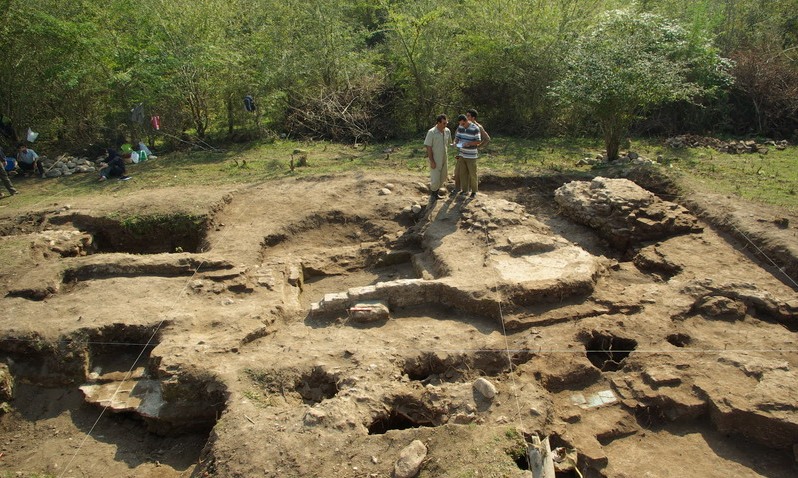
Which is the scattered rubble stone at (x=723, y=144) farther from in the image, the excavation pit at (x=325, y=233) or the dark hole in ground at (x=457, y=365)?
the dark hole in ground at (x=457, y=365)

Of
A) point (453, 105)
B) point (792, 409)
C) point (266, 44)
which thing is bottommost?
point (792, 409)

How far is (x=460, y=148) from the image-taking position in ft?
28.0

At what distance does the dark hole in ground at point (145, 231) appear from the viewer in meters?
8.84

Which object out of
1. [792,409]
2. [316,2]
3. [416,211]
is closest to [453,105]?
[316,2]

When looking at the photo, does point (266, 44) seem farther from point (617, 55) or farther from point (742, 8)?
point (742, 8)

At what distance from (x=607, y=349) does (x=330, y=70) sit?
38.2ft

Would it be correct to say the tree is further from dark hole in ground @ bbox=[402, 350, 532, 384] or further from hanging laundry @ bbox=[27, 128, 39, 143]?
hanging laundry @ bbox=[27, 128, 39, 143]

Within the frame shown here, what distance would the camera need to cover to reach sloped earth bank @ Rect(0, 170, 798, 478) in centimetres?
462

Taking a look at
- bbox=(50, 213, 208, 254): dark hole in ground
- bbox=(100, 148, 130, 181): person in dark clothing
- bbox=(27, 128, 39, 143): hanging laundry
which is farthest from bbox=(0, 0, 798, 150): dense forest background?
bbox=(50, 213, 208, 254): dark hole in ground

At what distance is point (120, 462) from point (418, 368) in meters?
3.12

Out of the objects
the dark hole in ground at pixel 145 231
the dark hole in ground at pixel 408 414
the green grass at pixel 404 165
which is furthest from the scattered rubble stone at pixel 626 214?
the dark hole in ground at pixel 145 231

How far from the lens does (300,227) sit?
891 centimetres

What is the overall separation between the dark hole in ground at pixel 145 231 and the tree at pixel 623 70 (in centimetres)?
796

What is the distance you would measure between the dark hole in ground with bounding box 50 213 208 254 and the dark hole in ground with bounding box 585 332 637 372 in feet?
20.7
